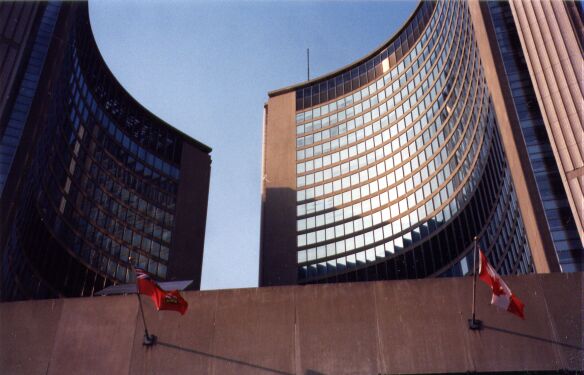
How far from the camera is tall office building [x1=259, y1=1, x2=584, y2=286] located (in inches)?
1740

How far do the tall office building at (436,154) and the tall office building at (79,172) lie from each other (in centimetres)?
1438

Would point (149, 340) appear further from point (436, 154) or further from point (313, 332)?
Result: point (436, 154)

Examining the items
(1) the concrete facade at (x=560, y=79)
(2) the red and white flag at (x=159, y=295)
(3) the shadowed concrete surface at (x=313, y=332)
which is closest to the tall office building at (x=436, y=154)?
(1) the concrete facade at (x=560, y=79)

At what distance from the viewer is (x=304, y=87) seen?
4215 inches

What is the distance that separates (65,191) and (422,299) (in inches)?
2436

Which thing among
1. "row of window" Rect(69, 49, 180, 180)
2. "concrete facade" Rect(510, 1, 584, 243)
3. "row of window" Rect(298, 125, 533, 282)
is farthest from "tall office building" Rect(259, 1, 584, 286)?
"row of window" Rect(69, 49, 180, 180)

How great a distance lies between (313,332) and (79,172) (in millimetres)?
63072

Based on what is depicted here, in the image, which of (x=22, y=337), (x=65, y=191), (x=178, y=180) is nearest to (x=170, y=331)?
(x=22, y=337)

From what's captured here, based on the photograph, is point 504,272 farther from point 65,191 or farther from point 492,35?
point 65,191

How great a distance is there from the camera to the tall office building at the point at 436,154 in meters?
44.2

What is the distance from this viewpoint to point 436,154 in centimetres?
8050

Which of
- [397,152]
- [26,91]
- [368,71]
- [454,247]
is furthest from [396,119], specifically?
[26,91]

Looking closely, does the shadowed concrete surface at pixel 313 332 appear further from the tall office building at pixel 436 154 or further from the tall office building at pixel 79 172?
the tall office building at pixel 79 172

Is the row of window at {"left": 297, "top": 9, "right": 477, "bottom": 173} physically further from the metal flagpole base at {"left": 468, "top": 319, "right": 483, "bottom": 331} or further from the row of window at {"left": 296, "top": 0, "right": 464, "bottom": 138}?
the metal flagpole base at {"left": 468, "top": 319, "right": 483, "bottom": 331}
